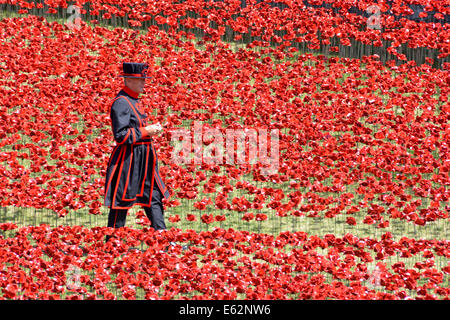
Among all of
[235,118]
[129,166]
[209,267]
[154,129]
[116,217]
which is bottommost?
[209,267]

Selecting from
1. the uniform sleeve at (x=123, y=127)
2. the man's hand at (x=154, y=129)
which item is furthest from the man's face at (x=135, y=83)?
the man's hand at (x=154, y=129)

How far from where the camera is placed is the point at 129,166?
7.43m

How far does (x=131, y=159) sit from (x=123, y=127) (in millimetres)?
388

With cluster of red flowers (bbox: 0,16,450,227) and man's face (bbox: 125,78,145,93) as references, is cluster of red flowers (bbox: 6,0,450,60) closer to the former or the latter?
cluster of red flowers (bbox: 0,16,450,227)

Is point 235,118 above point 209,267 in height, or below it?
above

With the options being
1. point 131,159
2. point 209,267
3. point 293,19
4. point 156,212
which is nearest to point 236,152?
point 156,212

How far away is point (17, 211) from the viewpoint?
28.2ft

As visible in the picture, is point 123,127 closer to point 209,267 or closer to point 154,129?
point 154,129

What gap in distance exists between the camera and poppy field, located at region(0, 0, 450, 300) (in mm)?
6637

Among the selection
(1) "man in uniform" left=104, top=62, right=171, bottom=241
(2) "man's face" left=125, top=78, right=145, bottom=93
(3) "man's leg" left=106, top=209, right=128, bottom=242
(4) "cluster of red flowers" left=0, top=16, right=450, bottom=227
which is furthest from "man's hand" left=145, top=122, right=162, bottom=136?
(4) "cluster of red flowers" left=0, top=16, right=450, bottom=227

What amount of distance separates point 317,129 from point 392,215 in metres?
2.92

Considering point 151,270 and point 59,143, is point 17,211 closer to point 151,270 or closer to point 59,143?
point 59,143

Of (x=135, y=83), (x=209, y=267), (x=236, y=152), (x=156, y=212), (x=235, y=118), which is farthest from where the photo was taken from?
(x=235, y=118)

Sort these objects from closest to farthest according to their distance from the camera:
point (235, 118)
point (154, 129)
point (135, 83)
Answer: point (154, 129), point (135, 83), point (235, 118)
